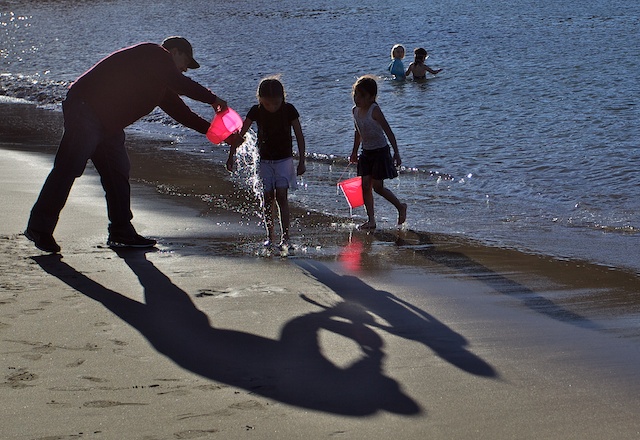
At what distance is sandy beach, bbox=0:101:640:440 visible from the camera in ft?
10.7

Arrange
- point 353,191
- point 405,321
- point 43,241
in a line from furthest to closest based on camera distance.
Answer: point 353,191 < point 43,241 < point 405,321

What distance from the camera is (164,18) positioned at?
33.4 meters

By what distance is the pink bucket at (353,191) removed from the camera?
769 cm

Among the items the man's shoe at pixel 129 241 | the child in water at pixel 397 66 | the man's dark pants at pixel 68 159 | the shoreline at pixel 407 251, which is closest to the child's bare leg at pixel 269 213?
the shoreline at pixel 407 251

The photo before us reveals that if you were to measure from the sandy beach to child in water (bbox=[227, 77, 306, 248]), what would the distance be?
0.33m

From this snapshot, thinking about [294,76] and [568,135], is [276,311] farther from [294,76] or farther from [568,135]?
[294,76]

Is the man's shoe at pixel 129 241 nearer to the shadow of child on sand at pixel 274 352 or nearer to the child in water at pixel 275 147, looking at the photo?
the child in water at pixel 275 147

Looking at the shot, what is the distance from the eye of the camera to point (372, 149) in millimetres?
7434

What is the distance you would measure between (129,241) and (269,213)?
114cm

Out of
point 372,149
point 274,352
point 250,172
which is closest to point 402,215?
point 372,149

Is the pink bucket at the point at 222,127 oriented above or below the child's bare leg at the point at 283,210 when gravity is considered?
above

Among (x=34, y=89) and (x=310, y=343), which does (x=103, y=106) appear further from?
(x=34, y=89)

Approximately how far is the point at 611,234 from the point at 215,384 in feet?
14.9

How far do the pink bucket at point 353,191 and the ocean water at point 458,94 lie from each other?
0.28m
